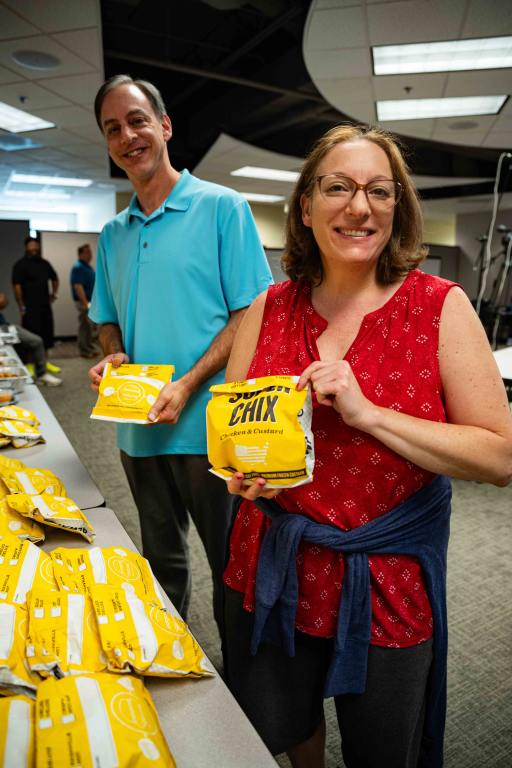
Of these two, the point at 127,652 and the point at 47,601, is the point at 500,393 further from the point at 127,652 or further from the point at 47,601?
the point at 47,601

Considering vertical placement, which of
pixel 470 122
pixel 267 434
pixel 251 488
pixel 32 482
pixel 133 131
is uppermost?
pixel 470 122

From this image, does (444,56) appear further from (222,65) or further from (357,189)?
(357,189)

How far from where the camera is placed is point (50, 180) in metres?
10.1

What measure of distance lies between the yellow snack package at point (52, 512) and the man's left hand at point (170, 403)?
0.28m

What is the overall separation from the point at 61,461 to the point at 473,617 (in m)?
Answer: 1.70

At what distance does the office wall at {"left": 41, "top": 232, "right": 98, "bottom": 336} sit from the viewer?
29.9 ft

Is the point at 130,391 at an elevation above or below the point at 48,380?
above

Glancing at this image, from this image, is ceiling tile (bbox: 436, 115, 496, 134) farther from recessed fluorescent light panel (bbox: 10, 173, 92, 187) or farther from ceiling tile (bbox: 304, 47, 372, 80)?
recessed fluorescent light panel (bbox: 10, 173, 92, 187)

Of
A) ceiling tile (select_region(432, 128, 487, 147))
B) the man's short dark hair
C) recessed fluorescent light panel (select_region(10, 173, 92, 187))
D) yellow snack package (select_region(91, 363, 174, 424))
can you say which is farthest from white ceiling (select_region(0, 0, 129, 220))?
ceiling tile (select_region(432, 128, 487, 147))

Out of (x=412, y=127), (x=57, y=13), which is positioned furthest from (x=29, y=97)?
(x=412, y=127)

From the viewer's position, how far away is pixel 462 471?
0.86 metres

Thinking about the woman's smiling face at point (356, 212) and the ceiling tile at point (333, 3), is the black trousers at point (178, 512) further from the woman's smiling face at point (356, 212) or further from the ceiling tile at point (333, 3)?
the ceiling tile at point (333, 3)

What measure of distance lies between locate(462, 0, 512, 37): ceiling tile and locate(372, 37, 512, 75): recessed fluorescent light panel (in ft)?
0.40

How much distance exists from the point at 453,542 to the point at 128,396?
2049mm
